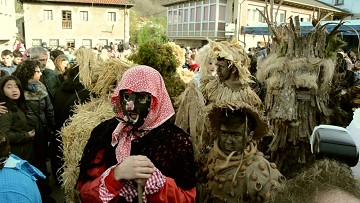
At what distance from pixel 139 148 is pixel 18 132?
2588mm

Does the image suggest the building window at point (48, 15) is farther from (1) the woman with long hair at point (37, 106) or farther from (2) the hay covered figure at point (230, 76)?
(2) the hay covered figure at point (230, 76)

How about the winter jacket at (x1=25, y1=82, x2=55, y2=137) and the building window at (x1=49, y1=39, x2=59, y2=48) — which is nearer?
the winter jacket at (x1=25, y1=82, x2=55, y2=137)

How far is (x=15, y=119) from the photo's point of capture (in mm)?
4008

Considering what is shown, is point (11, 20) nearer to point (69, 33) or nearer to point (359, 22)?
point (69, 33)

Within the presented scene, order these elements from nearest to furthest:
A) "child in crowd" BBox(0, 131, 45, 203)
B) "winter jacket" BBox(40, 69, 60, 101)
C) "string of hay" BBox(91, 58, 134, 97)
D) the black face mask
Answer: the black face mask → "child in crowd" BBox(0, 131, 45, 203) → "string of hay" BBox(91, 58, 134, 97) → "winter jacket" BBox(40, 69, 60, 101)

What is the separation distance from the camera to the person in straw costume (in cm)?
180

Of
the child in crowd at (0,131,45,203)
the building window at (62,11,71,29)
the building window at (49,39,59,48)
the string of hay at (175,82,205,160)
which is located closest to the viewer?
the child in crowd at (0,131,45,203)

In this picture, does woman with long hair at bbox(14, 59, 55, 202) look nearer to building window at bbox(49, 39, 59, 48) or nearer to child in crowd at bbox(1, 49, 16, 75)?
child in crowd at bbox(1, 49, 16, 75)

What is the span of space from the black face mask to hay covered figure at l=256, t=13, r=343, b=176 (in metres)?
1.75

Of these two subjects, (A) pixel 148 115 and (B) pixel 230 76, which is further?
(B) pixel 230 76

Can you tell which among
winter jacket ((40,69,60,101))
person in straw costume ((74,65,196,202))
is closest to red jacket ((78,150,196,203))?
person in straw costume ((74,65,196,202))

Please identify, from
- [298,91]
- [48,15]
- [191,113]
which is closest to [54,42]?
[48,15]

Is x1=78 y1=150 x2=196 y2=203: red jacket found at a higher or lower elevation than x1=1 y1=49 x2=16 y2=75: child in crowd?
lower

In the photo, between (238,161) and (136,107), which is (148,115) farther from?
(238,161)
